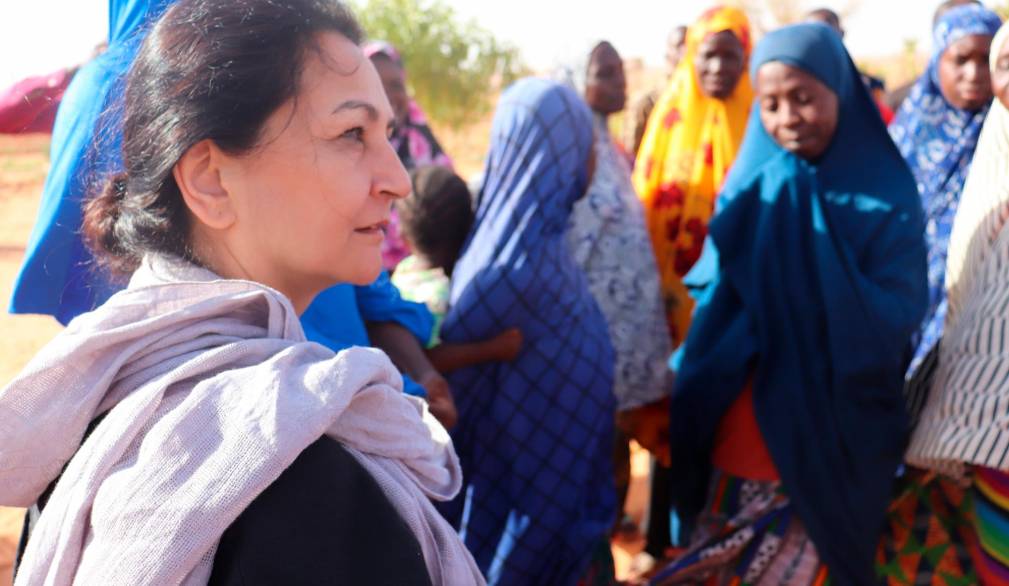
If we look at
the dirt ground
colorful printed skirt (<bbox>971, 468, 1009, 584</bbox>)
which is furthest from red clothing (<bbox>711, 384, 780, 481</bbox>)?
the dirt ground

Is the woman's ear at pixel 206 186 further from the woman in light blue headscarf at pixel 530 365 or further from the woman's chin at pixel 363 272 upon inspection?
the woman in light blue headscarf at pixel 530 365

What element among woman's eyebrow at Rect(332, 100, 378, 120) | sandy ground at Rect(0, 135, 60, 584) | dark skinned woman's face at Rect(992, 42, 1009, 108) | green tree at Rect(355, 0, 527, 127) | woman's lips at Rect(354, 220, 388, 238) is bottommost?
sandy ground at Rect(0, 135, 60, 584)

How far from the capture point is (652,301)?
393 centimetres

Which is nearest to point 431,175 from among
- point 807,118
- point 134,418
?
point 807,118

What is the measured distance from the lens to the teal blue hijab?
8.92 ft

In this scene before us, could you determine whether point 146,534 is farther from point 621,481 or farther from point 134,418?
point 621,481

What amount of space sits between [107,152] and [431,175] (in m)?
1.58

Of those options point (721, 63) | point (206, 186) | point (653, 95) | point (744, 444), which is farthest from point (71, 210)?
point (653, 95)

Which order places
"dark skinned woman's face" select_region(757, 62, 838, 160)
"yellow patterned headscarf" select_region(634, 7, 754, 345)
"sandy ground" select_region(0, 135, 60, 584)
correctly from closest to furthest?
"dark skinned woman's face" select_region(757, 62, 838, 160), "yellow patterned headscarf" select_region(634, 7, 754, 345), "sandy ground" select_region(0, 135, 60, 584)

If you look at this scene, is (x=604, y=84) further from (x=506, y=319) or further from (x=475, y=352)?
(x=475, y=352)

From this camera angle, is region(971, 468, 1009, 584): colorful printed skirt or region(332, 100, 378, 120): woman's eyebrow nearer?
region(332, 100, 378, 120): woman's eyebrow

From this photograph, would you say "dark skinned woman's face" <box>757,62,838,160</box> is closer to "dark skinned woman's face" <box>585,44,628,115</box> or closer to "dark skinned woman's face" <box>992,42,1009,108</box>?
"dark skinned woman's face" <box>992,42,1009,108</box>

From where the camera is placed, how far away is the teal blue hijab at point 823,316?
272 cm

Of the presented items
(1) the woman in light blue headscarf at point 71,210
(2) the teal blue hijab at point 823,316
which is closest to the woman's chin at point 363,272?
(1) the woman in light blue headscarf at point 71,210
